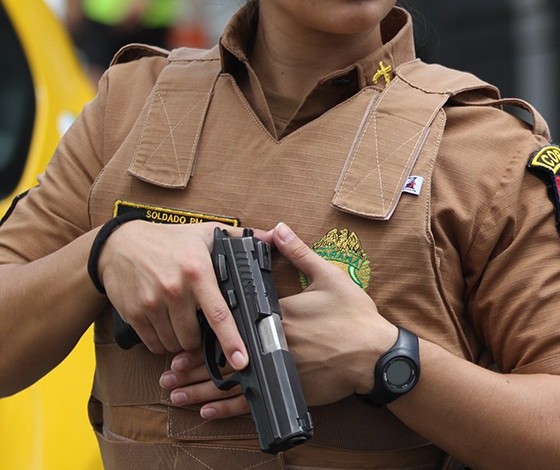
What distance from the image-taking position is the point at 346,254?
1.79 metres

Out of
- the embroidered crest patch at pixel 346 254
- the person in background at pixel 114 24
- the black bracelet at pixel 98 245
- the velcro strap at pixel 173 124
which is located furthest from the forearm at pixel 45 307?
the person in background at pixel 114 24

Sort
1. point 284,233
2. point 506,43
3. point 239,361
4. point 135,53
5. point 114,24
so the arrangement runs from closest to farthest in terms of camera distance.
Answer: point 239,361
point 284,233
point 135,53
point 114,24
point 506,43

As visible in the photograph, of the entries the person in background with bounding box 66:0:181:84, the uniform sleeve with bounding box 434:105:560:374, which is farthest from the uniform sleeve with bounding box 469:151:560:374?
the person in background with bounding box 66:0:181:84

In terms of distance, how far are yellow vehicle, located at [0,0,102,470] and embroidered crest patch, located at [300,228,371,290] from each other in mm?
1016

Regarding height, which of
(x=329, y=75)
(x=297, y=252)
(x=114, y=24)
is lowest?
(x=114, y=24)

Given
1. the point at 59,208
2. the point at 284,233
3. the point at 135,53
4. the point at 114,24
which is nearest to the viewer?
the point at 284,233

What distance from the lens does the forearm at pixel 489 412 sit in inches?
67.3

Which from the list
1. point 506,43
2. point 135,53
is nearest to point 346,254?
point 135,53

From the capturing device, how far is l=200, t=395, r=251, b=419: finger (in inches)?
70.5

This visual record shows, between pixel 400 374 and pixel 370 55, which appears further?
pixel 370 55

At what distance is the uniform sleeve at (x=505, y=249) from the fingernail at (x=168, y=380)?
1.46ft

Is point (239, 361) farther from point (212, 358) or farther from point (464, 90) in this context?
point (464, 90)

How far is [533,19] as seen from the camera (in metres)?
6.56

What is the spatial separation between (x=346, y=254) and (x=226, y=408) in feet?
0.97
